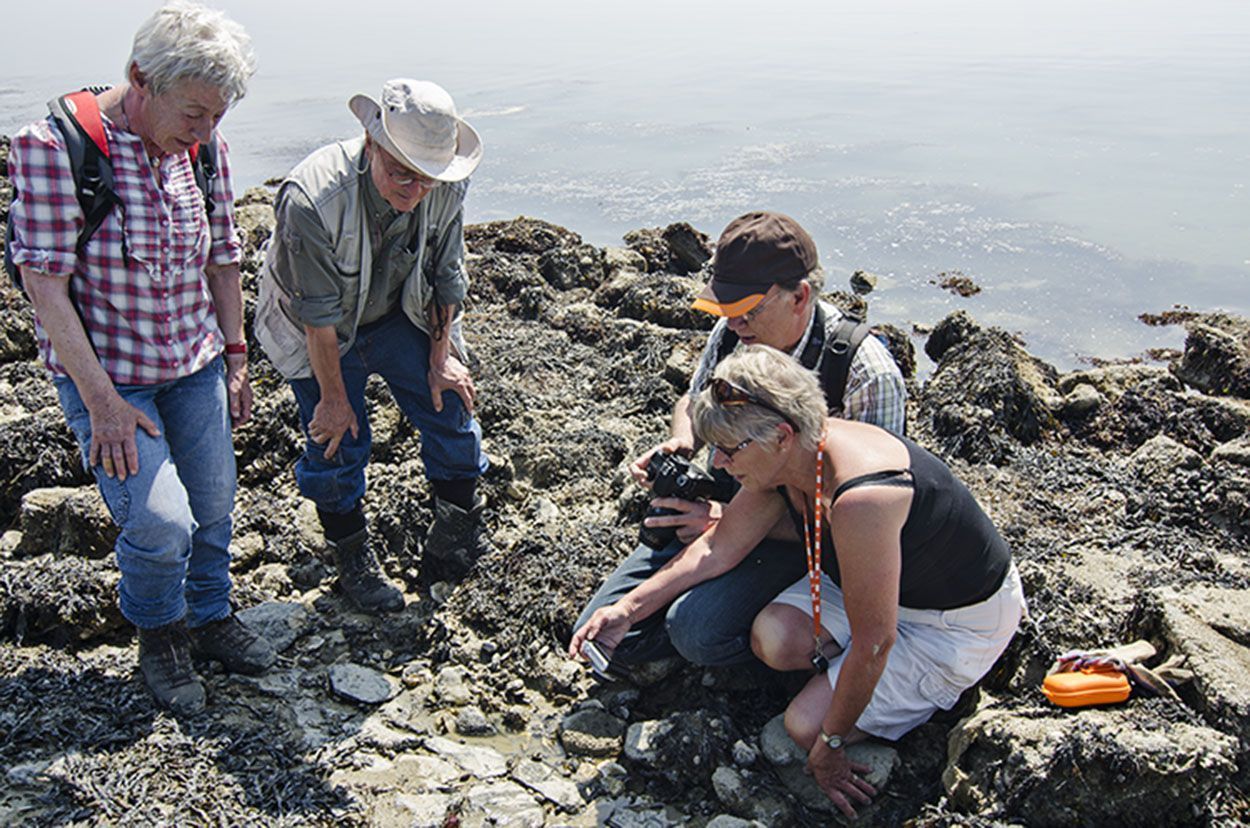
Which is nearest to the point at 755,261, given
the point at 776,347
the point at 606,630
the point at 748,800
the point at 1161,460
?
the point at 776,347

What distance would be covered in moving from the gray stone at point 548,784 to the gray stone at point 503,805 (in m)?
0.04

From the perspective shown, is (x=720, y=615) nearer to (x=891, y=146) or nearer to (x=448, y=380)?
(x=448, y=380)

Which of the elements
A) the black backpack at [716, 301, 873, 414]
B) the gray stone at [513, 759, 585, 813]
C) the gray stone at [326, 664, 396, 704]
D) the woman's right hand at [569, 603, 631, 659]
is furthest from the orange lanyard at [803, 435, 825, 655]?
the gray stone at [326, 664, 396, 704]

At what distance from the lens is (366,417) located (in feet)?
13.6

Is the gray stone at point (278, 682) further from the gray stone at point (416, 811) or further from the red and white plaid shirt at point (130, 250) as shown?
the red and white plaid shirt at point (130, 250)

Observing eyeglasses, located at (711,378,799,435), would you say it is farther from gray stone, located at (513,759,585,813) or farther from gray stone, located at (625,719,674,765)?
gray stone, located at (513,759,585,813)

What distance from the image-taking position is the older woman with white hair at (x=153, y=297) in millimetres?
2857

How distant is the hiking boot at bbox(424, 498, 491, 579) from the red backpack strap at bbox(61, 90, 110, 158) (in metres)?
2.00

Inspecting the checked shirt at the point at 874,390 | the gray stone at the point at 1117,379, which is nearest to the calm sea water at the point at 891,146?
the gray stone at the point at 1117,379

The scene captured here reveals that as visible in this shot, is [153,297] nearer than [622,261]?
Yes

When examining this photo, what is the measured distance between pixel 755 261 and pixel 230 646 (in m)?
2.30

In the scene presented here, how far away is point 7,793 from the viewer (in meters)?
3.07

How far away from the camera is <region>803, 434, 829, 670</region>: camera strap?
296 centimetres

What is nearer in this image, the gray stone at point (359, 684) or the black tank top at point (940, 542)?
the black tank top at point (940, 542)
